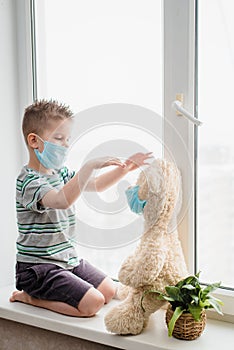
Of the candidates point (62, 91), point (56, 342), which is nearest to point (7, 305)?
point (56, 342)

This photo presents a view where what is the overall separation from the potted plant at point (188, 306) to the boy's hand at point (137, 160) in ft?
0.95

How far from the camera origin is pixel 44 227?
146 centimetres

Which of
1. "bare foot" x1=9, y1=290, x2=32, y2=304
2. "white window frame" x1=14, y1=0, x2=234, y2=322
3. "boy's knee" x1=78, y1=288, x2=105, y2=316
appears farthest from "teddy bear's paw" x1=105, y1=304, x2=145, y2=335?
"bare foot" x1=9, y1=290, x2=32, y2=304

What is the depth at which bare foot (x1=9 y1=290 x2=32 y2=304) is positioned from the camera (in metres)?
1.50

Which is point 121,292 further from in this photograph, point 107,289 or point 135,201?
point 135,201

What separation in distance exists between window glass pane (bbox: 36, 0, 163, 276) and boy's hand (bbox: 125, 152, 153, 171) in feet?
0.04

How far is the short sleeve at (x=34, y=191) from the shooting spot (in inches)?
54.5

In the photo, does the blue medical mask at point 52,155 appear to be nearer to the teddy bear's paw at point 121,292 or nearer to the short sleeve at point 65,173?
the short sleeve at point 65,173

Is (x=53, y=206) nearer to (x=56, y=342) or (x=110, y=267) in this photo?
(x=110, y=267)

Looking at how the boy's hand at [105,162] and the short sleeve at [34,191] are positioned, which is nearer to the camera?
the boy's hand at [105,162]

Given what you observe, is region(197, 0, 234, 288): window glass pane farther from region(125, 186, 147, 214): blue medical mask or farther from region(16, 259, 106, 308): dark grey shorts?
region(16, 259, 106, 308): dark grey shorts

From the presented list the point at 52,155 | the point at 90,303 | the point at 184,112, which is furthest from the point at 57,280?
the point at 184,112

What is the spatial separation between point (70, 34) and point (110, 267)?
2.28 feet

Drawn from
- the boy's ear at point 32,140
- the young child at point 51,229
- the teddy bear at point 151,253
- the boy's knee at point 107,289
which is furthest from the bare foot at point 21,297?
the boy's ear at point 32,140
